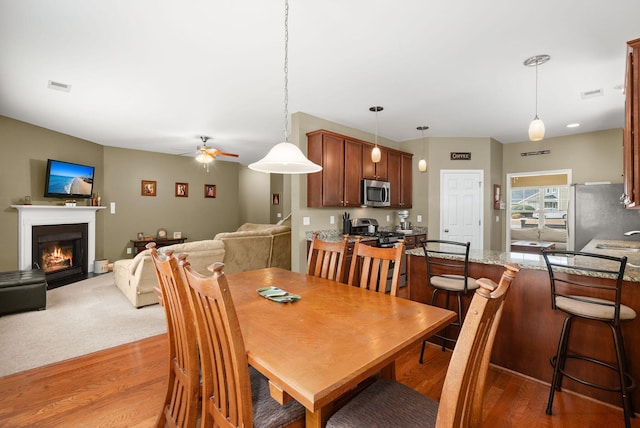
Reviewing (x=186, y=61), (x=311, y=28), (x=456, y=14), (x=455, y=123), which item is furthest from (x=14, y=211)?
(x=455, y=123)

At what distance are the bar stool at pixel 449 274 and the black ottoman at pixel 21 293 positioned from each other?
4.50 m

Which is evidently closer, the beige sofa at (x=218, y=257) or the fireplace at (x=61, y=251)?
the beige sofa at (x=218, y=257)

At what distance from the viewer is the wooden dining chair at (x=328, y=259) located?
7.34 ft

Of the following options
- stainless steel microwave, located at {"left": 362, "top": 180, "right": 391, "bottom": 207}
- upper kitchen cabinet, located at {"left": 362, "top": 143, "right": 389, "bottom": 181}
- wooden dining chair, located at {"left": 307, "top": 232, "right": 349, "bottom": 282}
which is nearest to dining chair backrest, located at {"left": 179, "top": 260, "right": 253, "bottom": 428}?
wooden dining chair, located at {"left": 307, "top": 232, "right": 349, "bottom": 282}

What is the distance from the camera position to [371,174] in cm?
492

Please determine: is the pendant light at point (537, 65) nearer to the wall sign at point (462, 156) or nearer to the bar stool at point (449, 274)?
the bar stool at point (449, 274)

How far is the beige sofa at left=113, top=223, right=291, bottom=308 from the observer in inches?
148

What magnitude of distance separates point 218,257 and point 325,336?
3.28 meters

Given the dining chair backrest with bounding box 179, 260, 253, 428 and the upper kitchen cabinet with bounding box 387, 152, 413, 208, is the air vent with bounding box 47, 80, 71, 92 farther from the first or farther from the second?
the upper kitchen cabinet with bounding box 387, 152, 413, 208

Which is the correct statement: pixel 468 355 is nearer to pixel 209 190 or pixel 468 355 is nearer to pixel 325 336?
pixel 325 336

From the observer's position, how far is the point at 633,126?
176cm

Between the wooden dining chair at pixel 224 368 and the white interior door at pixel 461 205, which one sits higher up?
the white interior door at pixel 461 205

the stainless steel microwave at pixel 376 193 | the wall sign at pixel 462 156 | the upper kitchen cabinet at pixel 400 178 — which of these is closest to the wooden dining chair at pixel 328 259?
the stainless steel microwave at pixel 376 193

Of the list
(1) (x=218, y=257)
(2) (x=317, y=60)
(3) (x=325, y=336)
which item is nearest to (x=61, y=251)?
(1) (x=218, y=257)
